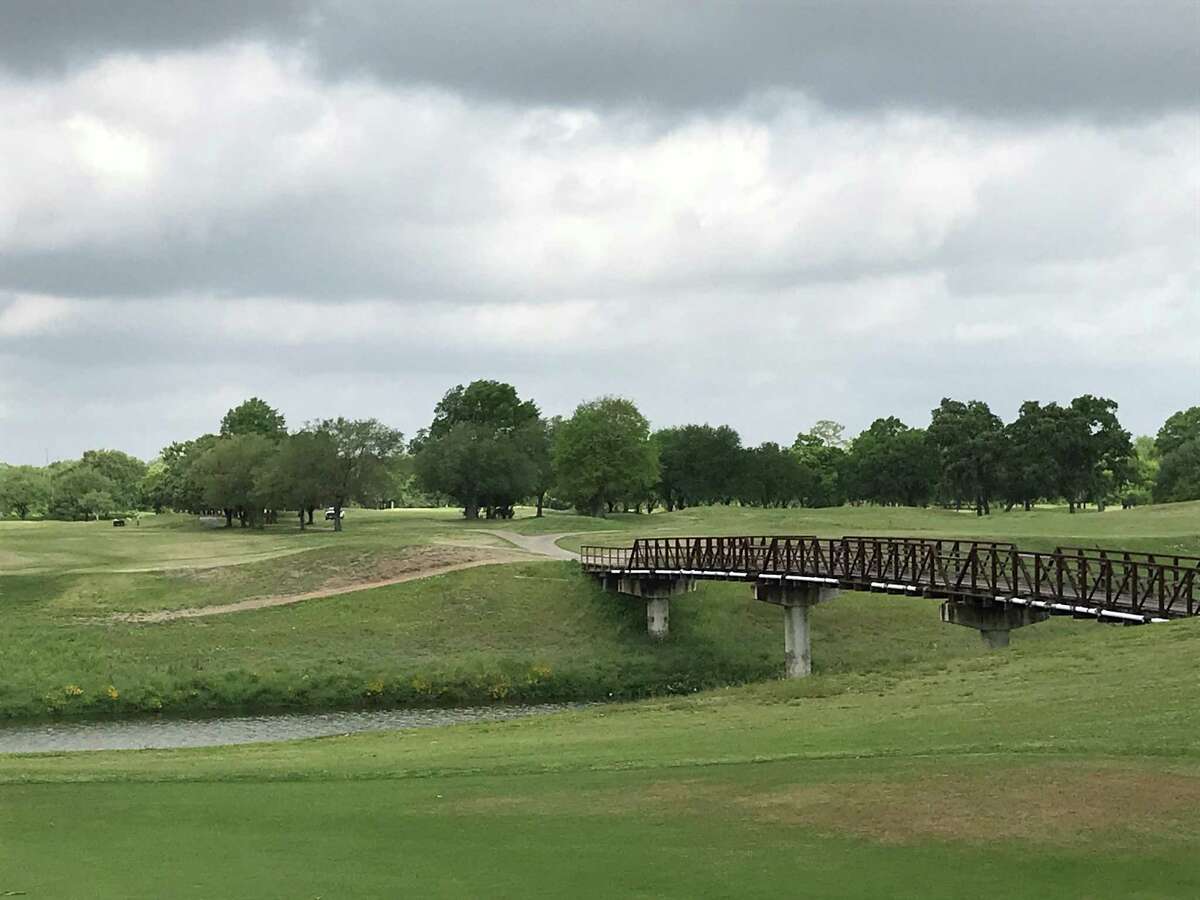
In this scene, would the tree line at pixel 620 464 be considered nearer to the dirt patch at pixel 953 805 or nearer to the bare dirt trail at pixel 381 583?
the bare dirt trail at pixel 381 583

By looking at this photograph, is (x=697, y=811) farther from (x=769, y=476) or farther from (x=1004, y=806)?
(x=769, y=476)

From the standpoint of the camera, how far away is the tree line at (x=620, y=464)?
384 feet

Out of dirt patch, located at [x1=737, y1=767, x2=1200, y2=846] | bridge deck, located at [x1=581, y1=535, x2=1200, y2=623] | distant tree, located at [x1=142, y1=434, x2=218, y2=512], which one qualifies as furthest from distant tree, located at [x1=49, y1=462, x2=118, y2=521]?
dirt patch, located at [x1=737, y1=767, x2=1200, y2=846]

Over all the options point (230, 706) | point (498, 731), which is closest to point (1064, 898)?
point (498, 731)

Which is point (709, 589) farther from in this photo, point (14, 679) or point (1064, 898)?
point (1064, 898)

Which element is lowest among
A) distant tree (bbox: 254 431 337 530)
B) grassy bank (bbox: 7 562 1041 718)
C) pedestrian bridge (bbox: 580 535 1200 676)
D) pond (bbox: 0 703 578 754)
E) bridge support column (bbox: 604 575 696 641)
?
pond (bbox: 0 703 578 754)

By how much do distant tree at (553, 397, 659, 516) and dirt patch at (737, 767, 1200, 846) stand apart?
108560 millimetres

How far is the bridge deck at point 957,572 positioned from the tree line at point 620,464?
53.4 m

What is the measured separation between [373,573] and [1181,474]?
104650 millimetres

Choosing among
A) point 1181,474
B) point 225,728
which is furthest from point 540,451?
point 225,728

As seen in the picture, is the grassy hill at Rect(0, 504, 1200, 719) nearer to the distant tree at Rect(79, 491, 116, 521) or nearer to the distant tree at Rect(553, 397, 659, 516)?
the distant tree at Rect(553, 397, 659, 516)

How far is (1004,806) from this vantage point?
16688 mm

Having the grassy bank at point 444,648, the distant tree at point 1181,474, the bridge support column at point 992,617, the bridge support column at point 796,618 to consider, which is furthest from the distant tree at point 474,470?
the bridge support column at point 992,617

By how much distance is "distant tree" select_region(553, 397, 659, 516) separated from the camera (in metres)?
128
